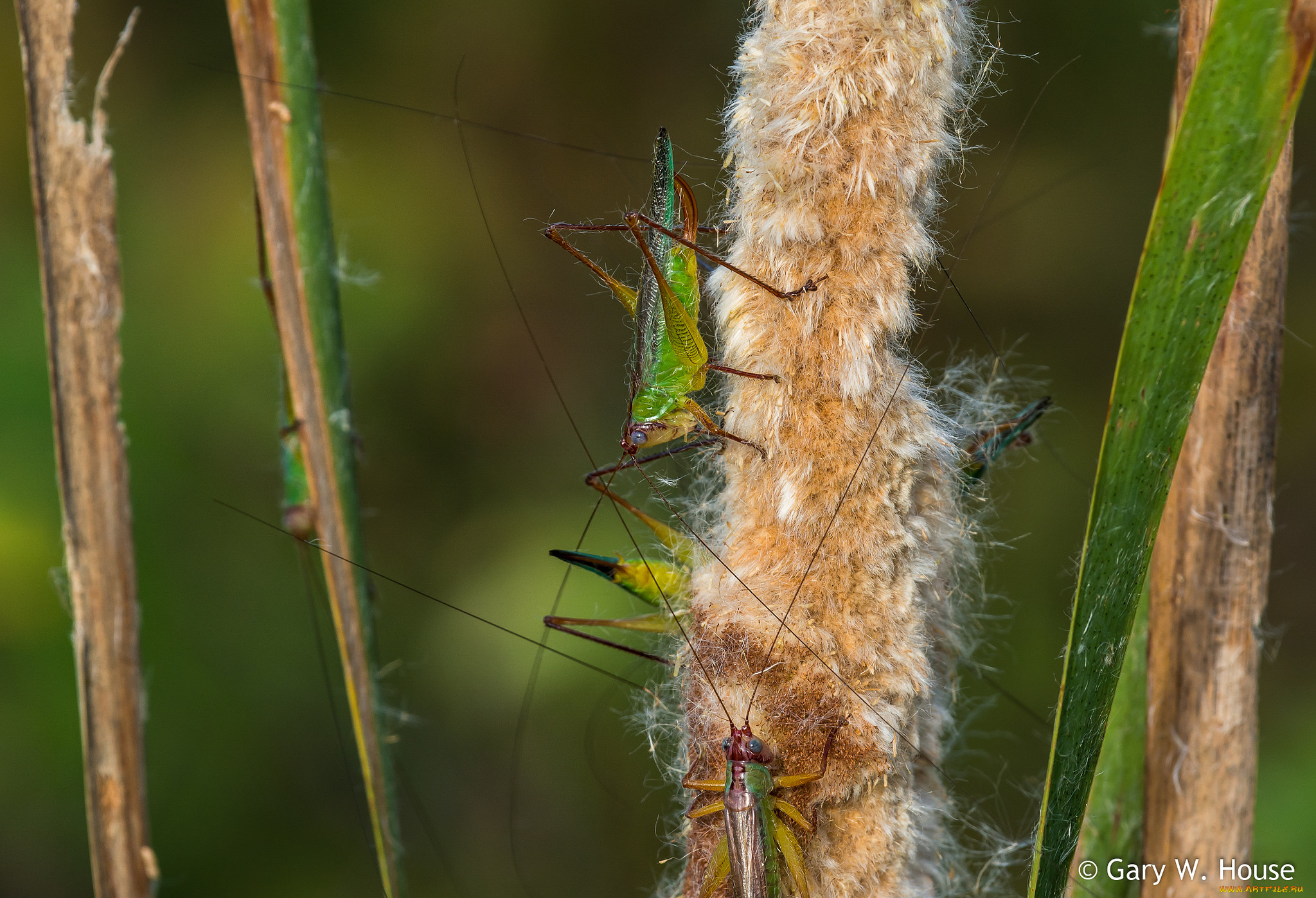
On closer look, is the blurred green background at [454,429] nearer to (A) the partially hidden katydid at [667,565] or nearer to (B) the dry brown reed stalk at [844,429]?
(A) the partially hidden katydid at [667,565]

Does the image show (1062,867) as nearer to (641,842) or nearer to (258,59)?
(258,59)

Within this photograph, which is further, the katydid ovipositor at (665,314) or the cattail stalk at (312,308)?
the katydid ovipositor at (665,314)

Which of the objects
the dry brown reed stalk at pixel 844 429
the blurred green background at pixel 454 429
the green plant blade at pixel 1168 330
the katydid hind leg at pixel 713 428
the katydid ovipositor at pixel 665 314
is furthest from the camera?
the blurred green background at pixel 454 429

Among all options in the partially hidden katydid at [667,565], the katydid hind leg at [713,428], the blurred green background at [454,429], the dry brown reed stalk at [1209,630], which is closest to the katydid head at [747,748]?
the partially hidden katydid at [667,565]

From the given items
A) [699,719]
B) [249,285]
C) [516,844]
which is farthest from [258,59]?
[516,844]

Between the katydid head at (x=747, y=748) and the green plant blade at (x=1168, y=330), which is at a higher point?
the green plant blade at (x=1168, y=330)

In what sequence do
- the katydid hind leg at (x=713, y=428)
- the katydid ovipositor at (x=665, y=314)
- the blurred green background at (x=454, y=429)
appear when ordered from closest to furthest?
the katydid hind leg at (x=713, y=428) < the katydid ovipositor at (x=665, y=314) < the blurred green background at (x=454, y=429)

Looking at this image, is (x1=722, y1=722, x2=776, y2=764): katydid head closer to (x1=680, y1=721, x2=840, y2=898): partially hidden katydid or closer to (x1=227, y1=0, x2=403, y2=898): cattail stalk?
(x1=680, y1=721, x2=840, y2=898): partially hidden katydid
